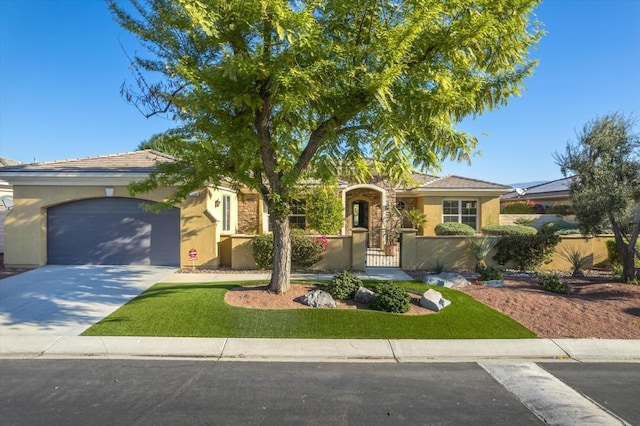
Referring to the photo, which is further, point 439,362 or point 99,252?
point 99,252

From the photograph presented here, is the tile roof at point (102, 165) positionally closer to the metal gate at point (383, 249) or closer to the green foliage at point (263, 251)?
the green foliage at point (263, 251)

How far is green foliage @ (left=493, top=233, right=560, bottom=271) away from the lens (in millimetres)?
13430

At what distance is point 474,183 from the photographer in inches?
820

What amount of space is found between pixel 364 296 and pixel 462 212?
13.6m

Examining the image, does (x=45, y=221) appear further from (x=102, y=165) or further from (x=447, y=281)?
(x=447, y=281)

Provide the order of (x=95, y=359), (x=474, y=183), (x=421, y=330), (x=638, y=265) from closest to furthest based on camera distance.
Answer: (x=95, y=359)
(x=421, y=330)
(x=638, y=265)
(x=474, y=183)

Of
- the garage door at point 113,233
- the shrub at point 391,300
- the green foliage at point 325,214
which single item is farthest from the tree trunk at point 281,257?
the green foliage at point 325,214

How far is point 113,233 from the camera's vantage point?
1397 cm

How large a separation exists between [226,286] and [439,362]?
6.07m

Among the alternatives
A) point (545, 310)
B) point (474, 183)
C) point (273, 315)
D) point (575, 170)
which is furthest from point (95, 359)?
point (474, 183)

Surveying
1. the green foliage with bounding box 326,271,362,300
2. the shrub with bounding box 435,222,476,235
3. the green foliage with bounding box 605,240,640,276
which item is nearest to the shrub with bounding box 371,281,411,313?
the green foliage with bounding box 326,271,362,300

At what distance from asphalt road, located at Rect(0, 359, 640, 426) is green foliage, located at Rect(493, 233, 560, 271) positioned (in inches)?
299

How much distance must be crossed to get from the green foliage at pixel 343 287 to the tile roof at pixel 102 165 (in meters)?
7.43

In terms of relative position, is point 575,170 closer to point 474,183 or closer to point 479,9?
point 479,9
